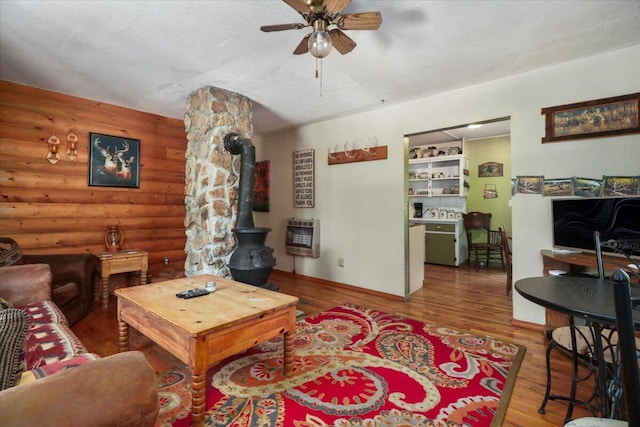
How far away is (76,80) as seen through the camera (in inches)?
119

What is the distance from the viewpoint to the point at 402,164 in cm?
362

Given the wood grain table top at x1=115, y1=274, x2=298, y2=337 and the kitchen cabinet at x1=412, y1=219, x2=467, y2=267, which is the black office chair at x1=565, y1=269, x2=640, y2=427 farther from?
the kitchen cabinet at x1=412, y1=219, x2=467, y2=267

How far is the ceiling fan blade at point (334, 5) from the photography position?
1.60m

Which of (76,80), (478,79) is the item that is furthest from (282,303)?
(76,80)

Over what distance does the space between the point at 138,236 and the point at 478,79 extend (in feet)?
14.9

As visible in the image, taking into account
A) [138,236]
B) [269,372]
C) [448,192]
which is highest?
[448,192]

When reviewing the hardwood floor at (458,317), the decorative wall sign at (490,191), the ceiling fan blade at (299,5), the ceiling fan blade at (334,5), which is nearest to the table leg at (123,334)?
the hardwood floor at (458,317)

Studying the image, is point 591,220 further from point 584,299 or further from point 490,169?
point 490,169

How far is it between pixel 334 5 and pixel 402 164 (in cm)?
227

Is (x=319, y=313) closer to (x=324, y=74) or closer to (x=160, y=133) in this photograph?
(x=324, y=74)

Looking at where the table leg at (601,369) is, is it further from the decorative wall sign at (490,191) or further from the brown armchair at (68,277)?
the decorative wall sign at (490,191)

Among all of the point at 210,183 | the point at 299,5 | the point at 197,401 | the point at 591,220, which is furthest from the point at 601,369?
the point at 210,183

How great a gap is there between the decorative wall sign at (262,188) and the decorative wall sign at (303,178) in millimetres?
681

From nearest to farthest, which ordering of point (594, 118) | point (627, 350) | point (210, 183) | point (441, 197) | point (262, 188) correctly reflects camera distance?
1. point (627, 350)
2. point (594, 118)
3. point (210, 183)
4. point (262, 188)
5. point (441, 197)
